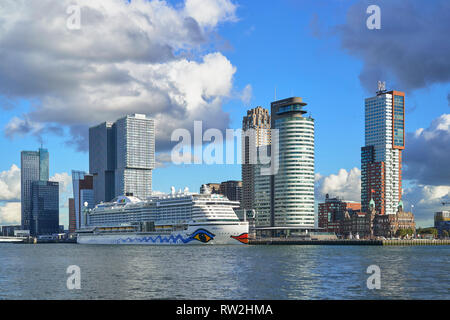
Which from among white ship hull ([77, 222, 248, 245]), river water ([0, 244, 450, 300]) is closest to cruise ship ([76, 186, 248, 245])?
white ship hull ([77, 222, 248, 245])

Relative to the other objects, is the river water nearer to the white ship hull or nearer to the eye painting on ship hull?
the white ship hull

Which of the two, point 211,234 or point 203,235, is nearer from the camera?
point 211,234

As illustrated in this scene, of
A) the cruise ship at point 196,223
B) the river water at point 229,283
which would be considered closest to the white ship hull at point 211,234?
the cruise ship at point 196,223

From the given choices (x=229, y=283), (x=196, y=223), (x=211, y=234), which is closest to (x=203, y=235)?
(x=211, y=234)

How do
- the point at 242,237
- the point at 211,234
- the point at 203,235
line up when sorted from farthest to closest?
the point at 242,237 → the point at 203,235 → the point at 211,234

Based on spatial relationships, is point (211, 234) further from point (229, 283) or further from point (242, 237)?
point (229, 283)

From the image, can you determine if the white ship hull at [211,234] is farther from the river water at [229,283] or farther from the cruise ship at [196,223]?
the river water at [229,283]

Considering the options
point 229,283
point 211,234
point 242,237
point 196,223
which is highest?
point 229,283

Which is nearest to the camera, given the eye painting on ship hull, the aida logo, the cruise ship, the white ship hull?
the aida logo

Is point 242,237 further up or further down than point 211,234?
further down

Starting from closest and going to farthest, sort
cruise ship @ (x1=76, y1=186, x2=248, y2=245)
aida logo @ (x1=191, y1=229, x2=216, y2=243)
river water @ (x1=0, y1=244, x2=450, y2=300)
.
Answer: river water @ (x1=0, y1=244, x2=450, y2=300)
aida logo @ (x1=191, y1=229, x2=216, y2=243)
cruise ship @ (x1=76, y1=186, x2=248, y2=245)

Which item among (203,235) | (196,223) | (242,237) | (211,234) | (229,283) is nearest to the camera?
(229,283)

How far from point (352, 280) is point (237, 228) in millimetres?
111334
